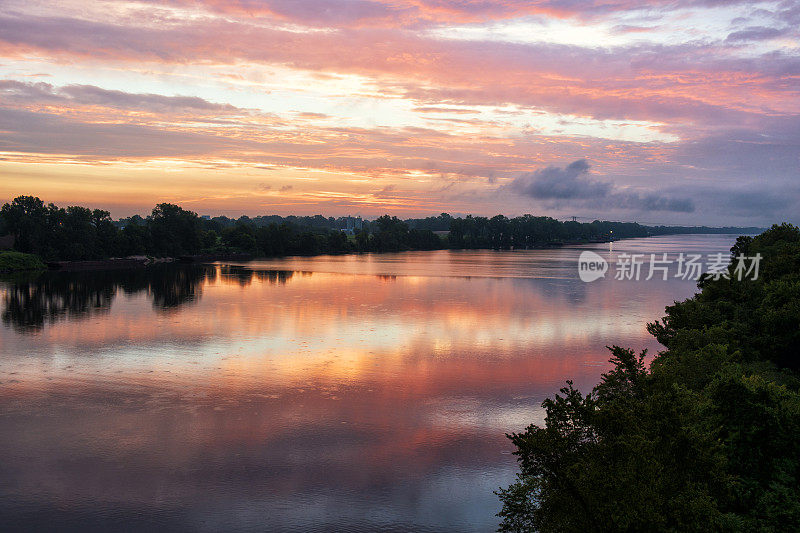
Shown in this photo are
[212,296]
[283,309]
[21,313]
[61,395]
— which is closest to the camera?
[61,395]

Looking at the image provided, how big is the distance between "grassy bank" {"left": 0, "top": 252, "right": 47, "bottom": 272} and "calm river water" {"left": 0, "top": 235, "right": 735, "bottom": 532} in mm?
53399

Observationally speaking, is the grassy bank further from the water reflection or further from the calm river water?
the calm river water

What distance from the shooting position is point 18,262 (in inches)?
4444

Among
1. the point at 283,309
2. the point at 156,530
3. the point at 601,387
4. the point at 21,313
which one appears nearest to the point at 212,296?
the point at 283,309

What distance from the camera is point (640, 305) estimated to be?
72562 millimetres

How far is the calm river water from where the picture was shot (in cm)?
1992

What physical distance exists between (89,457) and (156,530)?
23.1 ft

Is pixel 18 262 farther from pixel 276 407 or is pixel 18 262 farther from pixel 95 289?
pixel 276 407

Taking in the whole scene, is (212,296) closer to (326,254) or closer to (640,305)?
(640,305)

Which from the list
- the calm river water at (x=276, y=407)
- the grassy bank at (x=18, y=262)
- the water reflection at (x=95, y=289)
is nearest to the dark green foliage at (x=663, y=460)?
the calm river water at (x=276, y=407)

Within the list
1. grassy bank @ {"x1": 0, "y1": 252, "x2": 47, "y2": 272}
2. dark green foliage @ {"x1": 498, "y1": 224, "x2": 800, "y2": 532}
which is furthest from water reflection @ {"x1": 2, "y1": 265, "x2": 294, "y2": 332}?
dark green foliage @ {"x1": 498, "y1": 224, "x2": 800, "y2": 532}

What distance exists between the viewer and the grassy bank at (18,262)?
11022 centimetres

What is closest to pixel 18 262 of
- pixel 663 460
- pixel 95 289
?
pixel 95 289

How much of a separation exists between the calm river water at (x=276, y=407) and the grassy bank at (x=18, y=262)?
5340cm
